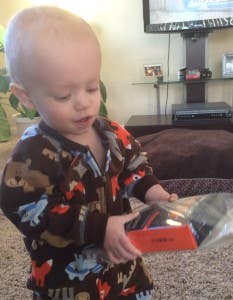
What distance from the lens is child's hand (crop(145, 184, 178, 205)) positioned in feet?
2.23

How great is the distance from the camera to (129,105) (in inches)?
112

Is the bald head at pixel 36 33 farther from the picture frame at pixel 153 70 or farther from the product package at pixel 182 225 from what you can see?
the picture frame at pixel 153 70

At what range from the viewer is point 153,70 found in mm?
2623

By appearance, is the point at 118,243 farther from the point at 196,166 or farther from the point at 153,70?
the point at 153,70

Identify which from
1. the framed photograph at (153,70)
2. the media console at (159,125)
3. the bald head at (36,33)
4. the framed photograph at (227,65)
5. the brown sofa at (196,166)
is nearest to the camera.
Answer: the bald head at (36,33)

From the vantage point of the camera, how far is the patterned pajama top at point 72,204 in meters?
0.55

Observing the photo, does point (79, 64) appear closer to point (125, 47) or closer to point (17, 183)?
point (17, 183)

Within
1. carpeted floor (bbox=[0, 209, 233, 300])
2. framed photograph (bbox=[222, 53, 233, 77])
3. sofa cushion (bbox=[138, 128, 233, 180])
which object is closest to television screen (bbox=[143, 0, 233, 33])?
framed photograph (bbox=[222, 53, 233, 77])

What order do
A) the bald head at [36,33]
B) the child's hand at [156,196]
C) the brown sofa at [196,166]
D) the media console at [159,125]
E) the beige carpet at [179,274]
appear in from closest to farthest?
the bald head at [36,33] → the child's hand at [156,196] → the beige carpet at [179,274] → the brown sofa at [196,166] → the media console at [159,125]

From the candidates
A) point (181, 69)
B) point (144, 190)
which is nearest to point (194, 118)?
point (181, 69)

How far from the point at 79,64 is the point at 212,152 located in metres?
1.15

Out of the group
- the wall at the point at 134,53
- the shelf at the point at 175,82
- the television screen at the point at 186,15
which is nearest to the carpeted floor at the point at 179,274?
the shelf at the point at 175,82

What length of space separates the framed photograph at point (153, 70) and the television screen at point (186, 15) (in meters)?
0.28

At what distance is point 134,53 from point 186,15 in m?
0.52
